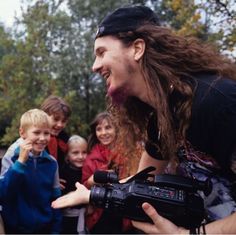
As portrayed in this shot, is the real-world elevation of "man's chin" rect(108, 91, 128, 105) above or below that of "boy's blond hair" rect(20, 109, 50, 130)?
below

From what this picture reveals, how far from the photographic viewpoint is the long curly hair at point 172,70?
5.09 ft

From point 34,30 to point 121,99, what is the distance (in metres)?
12.1

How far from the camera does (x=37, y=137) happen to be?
2855 millimetres

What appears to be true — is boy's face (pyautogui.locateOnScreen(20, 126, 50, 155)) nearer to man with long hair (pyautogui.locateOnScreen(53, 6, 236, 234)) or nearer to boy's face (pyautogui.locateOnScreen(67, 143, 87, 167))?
boy's face (pyautogui.locateOnScreen(67, 143, 87, 167))

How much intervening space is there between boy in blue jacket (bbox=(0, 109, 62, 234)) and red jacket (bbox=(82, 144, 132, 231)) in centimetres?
36

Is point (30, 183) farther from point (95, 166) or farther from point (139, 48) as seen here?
point (139, 48)

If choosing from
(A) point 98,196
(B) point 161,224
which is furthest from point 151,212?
(A) point 98,196

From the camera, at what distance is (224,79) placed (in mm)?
1509

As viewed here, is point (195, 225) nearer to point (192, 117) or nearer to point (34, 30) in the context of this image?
point (192, 117)

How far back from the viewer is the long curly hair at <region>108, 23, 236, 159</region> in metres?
1.55

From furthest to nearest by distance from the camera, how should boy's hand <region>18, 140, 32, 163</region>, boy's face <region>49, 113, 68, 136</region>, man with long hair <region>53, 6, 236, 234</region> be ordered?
1. boy's face <region>49, 113, 68, 136</region>
2. boy's hand <region>18, 140, 32, 163</region>
3. man with long hair <region>53, 6, 236, 234</region>

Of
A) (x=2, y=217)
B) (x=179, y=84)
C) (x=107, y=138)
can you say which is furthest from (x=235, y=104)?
(x=107, y=138)

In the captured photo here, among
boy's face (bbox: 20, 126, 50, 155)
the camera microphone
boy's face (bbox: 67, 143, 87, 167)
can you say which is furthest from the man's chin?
boy's face (bbox: 67, 143, 87, 167)

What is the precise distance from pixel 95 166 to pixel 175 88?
1.83m
